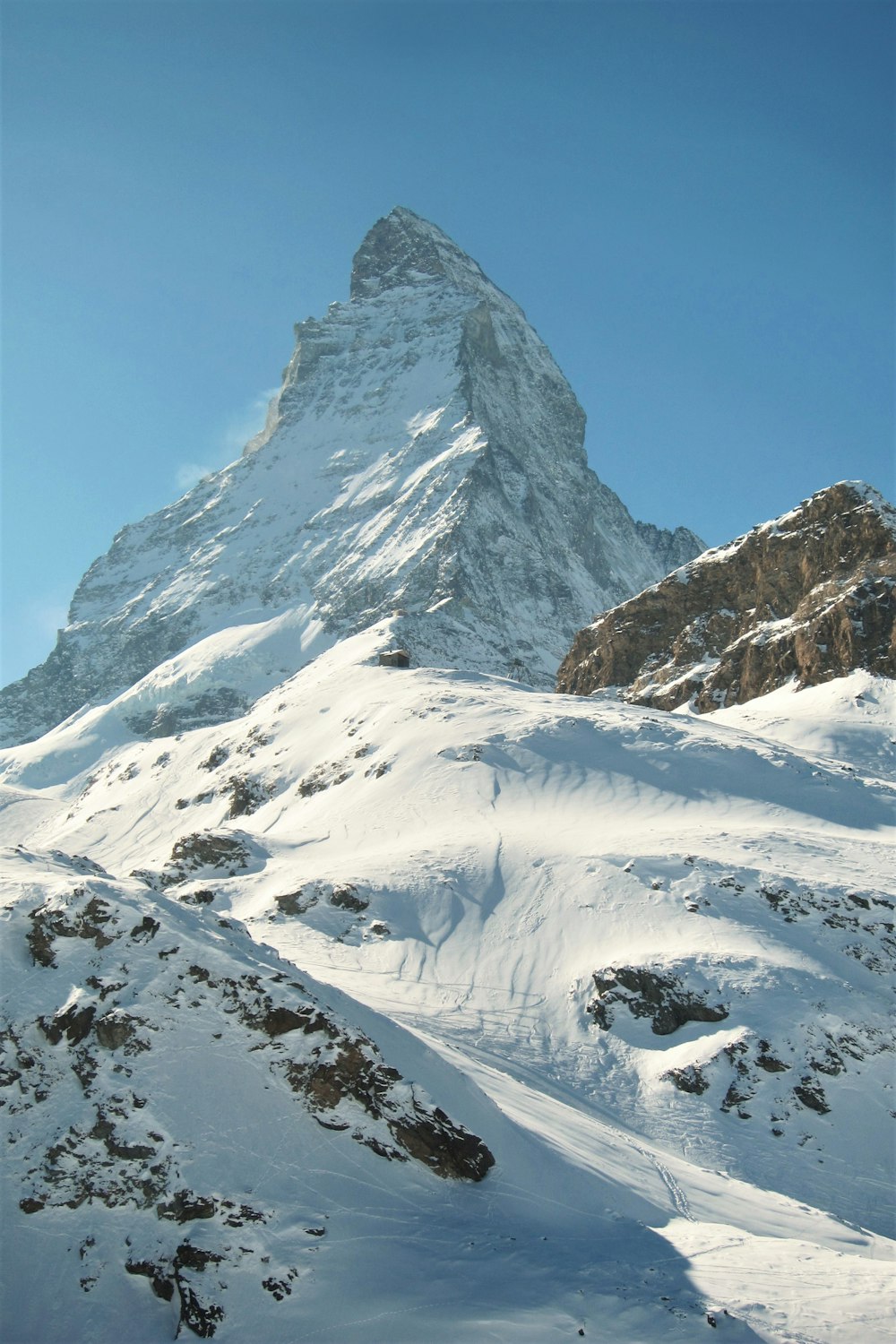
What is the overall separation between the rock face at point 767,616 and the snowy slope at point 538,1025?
→ 4.85 m

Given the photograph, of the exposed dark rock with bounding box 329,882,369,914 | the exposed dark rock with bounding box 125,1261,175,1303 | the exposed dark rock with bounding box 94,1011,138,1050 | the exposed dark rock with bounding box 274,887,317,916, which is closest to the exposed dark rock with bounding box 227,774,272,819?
the exposed dark rock with bounding box 274,887,317,916

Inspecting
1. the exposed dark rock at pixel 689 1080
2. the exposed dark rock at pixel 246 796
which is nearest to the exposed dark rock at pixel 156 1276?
the exposed dark rock at pixel 689 1080

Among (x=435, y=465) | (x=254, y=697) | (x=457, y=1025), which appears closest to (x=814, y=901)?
(x=457, y=1025)

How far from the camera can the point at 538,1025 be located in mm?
27422

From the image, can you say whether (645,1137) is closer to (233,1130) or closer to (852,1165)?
(852,1165)

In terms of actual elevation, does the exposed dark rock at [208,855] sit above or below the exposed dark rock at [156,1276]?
above

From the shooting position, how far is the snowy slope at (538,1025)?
13.1 m

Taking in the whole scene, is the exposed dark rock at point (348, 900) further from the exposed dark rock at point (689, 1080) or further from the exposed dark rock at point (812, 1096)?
the exposed dark rock at point (812, 1096)

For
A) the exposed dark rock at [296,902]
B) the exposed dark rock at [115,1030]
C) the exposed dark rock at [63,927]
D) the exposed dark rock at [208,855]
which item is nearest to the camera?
the exposed dark rock at [115,1030]

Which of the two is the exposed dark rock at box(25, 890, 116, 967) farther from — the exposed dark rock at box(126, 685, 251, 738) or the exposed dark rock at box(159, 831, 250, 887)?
the exposed dark rock at box(126, 685, 251, 738)

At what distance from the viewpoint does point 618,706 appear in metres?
55.7

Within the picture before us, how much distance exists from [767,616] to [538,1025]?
51778mm

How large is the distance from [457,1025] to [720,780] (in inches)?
821

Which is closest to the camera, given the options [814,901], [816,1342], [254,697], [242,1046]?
[816,1342]
